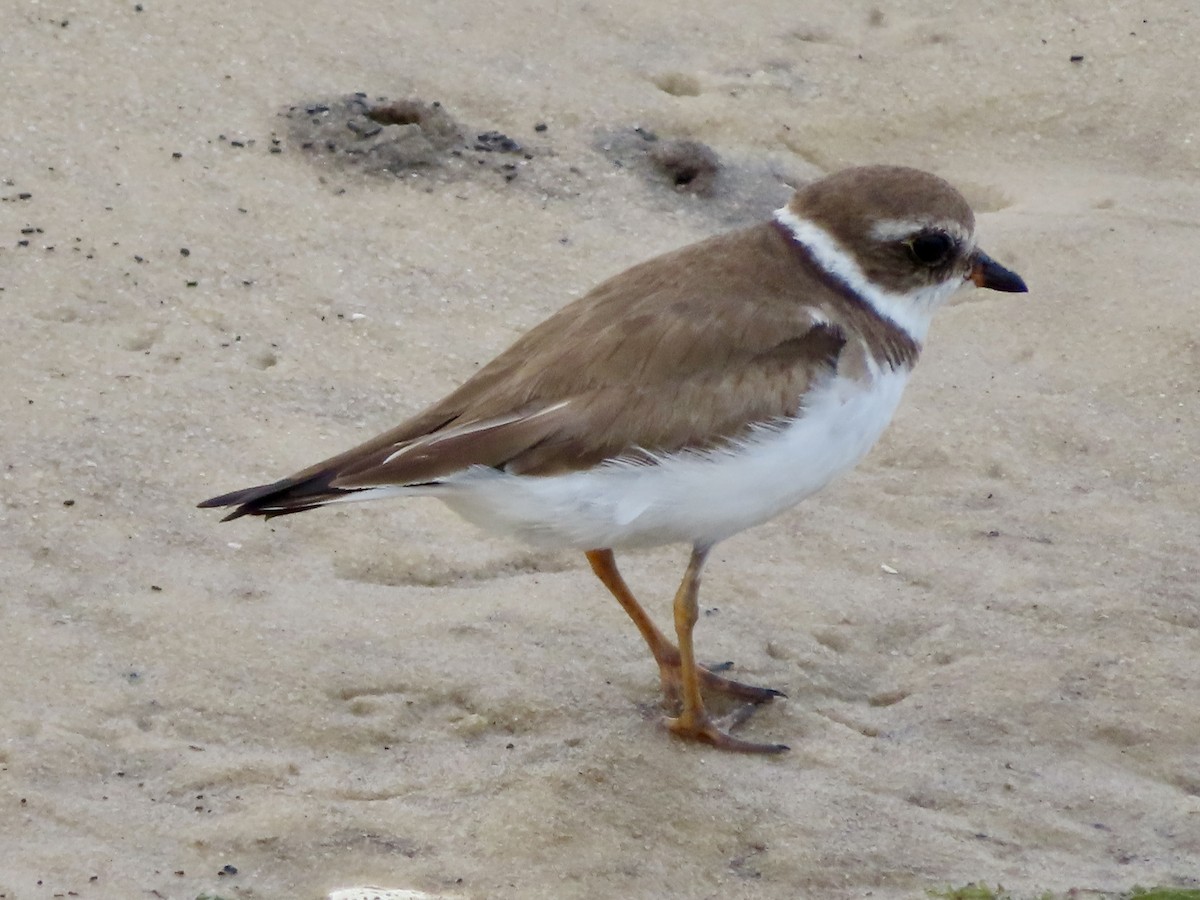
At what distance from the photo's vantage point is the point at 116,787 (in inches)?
163

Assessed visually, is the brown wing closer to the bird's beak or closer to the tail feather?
the tail feather

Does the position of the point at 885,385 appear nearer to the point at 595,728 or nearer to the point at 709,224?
the point at 595,728

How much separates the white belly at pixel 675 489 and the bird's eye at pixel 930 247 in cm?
58

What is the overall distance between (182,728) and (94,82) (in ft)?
12.0

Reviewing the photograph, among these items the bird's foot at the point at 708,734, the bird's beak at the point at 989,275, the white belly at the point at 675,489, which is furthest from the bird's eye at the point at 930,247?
the bird's foot at the point at 708,734

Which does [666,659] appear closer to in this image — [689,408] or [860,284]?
[689,408]

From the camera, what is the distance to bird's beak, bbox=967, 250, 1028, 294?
17.0 feet

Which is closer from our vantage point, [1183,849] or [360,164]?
[1183,849]

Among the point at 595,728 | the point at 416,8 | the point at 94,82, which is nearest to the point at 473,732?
the point at 595,728

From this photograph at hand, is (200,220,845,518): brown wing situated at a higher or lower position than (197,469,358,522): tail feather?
higher

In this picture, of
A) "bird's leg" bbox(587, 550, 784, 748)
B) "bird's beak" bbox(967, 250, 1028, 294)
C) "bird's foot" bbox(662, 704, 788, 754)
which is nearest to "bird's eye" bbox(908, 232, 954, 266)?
"bird's beak" bbox(967, 250, 1028, 294)

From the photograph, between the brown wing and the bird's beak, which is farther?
the bird's beak

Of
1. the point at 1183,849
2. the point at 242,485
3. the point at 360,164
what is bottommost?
the point at 1183,849

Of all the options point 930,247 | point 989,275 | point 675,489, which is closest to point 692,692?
point 675,489
